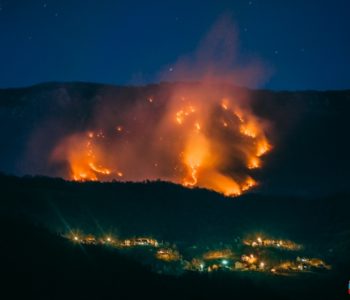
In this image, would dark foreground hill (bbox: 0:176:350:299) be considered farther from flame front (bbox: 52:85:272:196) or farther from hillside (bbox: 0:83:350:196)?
hillside (bbox: 0:83:350:196)

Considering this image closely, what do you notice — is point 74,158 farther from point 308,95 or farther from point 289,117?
point 308,95

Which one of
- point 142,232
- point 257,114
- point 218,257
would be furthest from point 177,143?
point 218,257

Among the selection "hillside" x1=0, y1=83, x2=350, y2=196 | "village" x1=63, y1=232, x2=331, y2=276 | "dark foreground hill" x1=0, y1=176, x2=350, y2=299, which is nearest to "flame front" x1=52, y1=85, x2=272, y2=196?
"hillside" x1=0, y1=83, x2=350, y2=196

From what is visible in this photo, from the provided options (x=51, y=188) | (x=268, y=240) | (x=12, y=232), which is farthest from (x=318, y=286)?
(x=51, y=188)

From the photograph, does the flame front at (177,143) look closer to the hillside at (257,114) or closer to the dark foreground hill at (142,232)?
the hillside at (257,114)

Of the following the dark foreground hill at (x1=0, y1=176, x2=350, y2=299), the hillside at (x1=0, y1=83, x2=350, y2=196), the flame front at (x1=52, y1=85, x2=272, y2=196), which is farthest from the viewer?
the hillside at (x1=0, y1=83, x2=350, y2=196)

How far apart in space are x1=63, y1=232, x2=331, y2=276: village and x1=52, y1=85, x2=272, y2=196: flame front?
20996mm

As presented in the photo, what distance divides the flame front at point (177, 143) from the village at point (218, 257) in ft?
68.9

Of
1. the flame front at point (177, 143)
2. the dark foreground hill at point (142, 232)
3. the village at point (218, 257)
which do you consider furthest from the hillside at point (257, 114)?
the village at point (218, 257)

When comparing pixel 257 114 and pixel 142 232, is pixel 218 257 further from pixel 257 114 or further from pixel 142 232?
pixel 257 114

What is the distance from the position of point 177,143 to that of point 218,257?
34.4 m

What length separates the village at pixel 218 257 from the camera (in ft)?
87.9

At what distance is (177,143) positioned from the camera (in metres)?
62.2

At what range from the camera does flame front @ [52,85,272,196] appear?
56031mm
